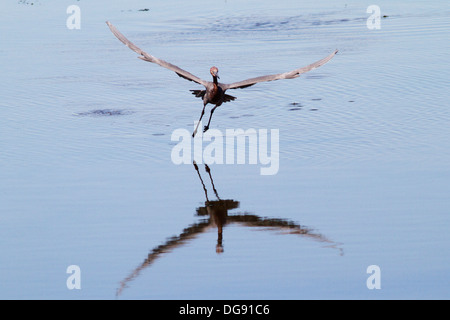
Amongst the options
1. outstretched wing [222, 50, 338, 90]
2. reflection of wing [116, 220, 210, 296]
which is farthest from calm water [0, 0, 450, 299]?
outstretched wing [222, 50, 338, 90]

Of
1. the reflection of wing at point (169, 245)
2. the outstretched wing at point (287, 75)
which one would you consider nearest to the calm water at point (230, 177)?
the reflection of wing at point (169, 245)

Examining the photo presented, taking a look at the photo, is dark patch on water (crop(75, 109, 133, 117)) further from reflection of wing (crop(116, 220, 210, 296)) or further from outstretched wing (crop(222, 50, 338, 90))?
reflection of wing (crop(116, 220, 210, 296))

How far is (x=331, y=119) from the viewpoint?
615 inches

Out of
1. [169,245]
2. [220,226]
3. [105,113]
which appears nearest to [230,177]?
[220,226]

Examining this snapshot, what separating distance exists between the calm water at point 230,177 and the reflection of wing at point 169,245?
0.08 ft

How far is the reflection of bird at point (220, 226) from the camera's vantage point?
1014 centimetres

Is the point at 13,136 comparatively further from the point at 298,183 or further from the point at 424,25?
the point at 424,25

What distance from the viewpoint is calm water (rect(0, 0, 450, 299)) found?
9500 mm

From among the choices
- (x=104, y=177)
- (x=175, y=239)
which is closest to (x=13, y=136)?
(x=104, y=177)

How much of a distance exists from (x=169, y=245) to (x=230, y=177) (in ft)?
8.98

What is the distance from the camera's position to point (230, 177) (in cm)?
1293

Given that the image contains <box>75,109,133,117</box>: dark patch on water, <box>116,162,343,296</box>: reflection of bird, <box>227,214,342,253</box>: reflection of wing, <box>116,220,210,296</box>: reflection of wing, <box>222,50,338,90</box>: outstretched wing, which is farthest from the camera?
<box>75,109,133,117</box>: dark patch on water

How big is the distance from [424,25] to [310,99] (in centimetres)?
912

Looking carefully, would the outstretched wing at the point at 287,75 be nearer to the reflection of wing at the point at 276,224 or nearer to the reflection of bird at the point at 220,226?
the reflection of bird at the point at 220,226
